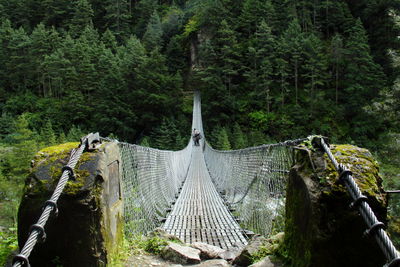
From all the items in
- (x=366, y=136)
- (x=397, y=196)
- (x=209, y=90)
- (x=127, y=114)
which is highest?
(x=209, y=90)

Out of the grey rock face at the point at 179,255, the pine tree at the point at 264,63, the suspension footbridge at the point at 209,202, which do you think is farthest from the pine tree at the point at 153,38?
the grey rock face at the point at 179,255

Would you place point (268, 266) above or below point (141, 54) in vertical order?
below

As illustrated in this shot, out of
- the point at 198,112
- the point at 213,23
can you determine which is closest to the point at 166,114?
A: the point at 198,112

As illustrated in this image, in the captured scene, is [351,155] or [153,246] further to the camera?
[153,246]

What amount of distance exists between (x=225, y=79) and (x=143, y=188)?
736 inches

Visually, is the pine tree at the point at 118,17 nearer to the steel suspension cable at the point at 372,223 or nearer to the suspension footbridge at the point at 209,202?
the suspension footbridge at the point at 209,202

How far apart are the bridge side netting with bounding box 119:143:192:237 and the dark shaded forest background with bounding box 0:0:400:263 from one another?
11.0m

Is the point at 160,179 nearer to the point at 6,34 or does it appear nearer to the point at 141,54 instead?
the point at 141,54

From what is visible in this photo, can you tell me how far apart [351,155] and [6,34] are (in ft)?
104

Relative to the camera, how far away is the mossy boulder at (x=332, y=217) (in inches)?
42.8

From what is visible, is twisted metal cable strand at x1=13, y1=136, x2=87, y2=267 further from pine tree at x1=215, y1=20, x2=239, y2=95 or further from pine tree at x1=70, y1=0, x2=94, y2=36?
pine tree at x1=70, y1=0, x2=94, y2=36

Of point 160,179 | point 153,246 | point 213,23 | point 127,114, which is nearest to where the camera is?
point 153,246

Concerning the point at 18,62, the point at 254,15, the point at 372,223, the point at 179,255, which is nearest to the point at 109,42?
the point at 18,62

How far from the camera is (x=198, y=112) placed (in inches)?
800
